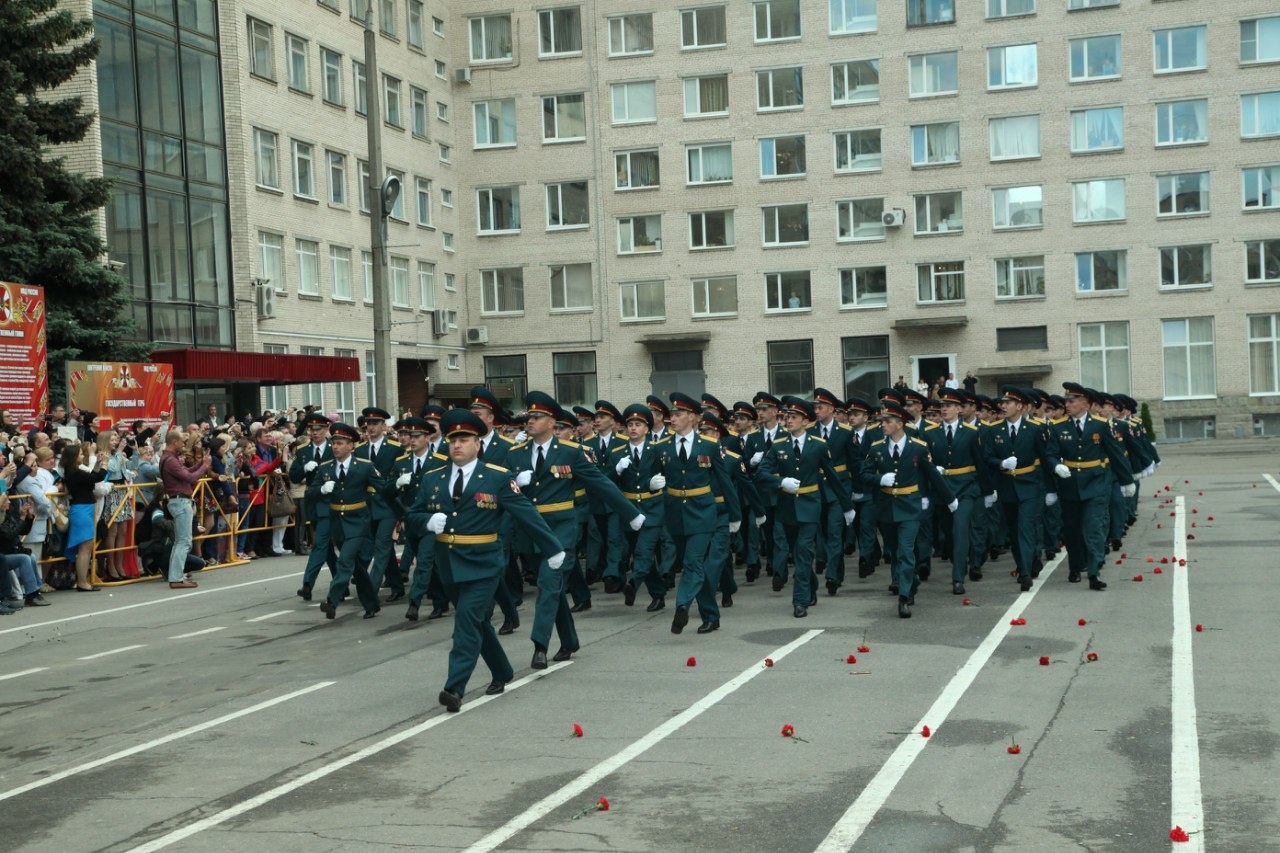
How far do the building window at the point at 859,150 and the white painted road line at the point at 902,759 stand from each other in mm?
42370

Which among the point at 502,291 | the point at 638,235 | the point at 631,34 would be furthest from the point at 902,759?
the point at 631,34

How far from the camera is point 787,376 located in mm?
53875

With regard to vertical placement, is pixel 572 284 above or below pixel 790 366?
above

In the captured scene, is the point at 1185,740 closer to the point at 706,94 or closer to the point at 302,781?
the point at 302,781

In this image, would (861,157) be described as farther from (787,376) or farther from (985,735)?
(985,735)

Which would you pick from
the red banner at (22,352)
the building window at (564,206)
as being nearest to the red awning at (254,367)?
the red banner at (22,352)

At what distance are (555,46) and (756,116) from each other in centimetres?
816

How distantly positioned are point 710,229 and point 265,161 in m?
19.2

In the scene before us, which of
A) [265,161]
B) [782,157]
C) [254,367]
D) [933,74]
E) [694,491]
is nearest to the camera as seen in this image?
[694,491]

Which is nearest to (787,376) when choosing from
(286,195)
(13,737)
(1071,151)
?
(1071,151)

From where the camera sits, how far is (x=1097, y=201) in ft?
169

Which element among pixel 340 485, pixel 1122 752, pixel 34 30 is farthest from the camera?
pixel 34 30

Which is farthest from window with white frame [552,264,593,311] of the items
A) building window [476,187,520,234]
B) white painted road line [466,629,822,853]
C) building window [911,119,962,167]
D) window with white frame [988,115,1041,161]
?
white painted road line [466,629,822,853]

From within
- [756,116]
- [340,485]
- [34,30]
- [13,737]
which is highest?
[756,116]
